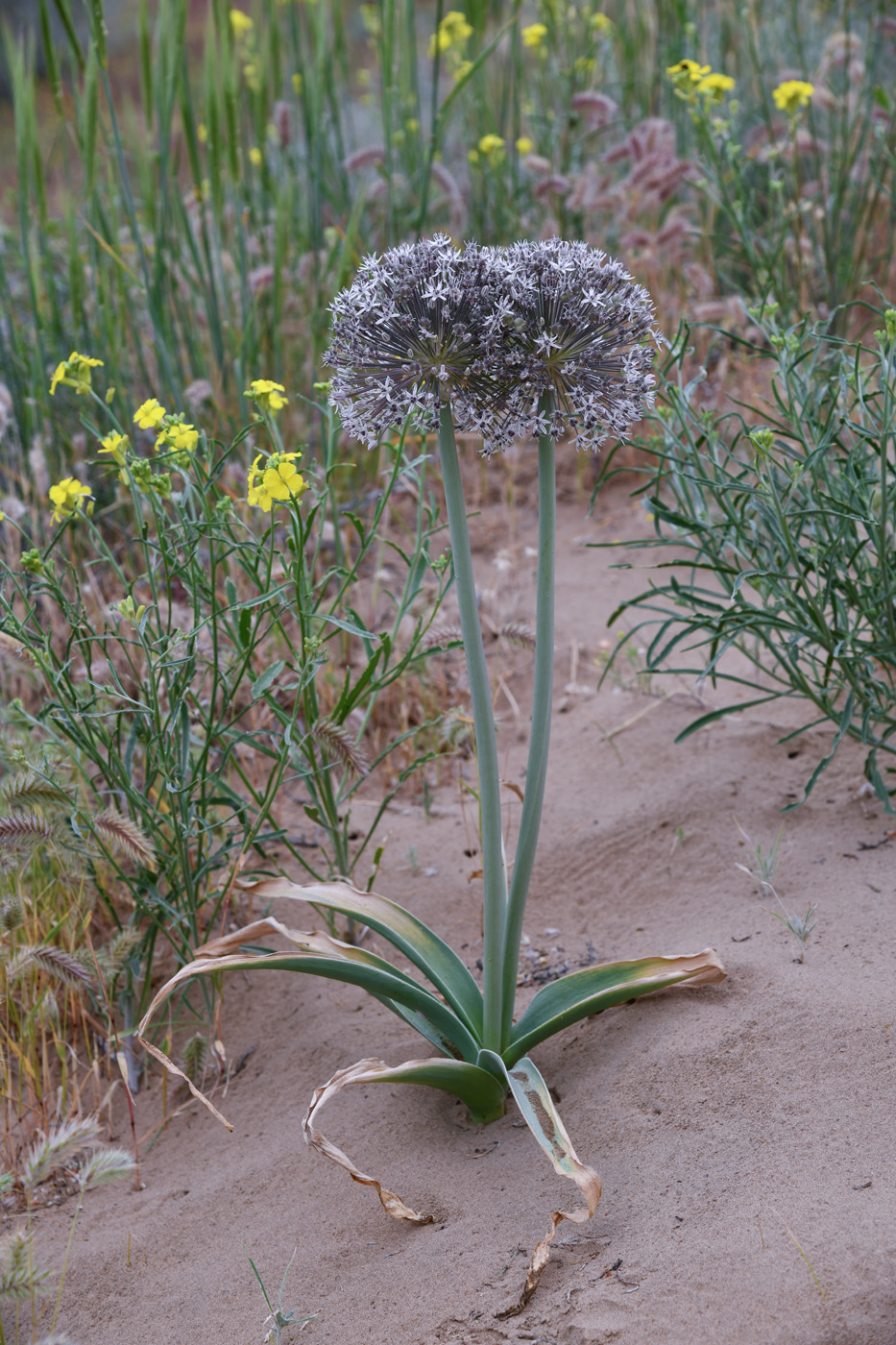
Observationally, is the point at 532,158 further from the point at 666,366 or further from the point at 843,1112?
the point at 843,1112

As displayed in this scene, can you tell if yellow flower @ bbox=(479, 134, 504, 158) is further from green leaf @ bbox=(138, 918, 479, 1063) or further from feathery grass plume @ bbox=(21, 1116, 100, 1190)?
feathery grass plume @ bbox=(21, 1116, 100, 1190)

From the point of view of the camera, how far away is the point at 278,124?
145 inches

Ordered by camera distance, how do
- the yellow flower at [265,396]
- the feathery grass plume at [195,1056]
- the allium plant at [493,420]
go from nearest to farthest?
the allium plant at [493,420] < the yellow flower at [265,396] < the feathery grass plume at [195,1056]

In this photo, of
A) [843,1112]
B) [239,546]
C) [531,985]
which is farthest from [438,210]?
[843,1112]

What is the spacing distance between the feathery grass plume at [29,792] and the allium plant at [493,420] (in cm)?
38

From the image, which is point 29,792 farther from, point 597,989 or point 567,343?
point 567,343

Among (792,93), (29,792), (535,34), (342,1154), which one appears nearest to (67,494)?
(29,792)

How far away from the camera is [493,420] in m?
1.41

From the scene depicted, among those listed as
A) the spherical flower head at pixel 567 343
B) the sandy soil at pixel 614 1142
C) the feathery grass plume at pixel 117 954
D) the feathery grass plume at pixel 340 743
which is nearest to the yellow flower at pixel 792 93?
the sandy soil at pixel 614 1142

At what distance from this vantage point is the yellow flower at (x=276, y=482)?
1615 mm

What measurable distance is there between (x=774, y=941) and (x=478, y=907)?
664 millimetres

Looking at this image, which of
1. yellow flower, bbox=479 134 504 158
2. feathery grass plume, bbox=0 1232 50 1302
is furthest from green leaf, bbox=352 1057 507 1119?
yellow flower, bbox=479 134 504 158

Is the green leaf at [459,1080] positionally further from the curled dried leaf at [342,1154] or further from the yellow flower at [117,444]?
the yellow flower at [117,444]

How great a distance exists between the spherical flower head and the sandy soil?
0.96 m
